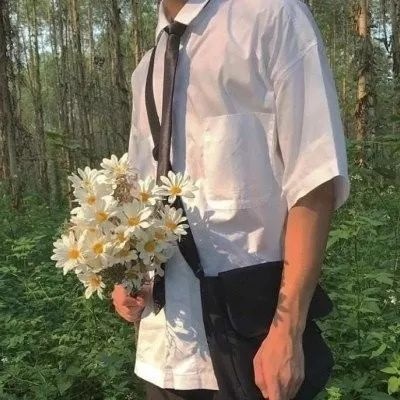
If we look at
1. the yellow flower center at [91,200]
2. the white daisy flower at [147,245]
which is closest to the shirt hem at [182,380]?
the white daisy flower at [147,245]

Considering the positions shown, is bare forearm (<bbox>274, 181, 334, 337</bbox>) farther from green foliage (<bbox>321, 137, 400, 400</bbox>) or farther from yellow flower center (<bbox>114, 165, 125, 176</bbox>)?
green foliage (<bbox>321, 137, 400, 400</bbox>)

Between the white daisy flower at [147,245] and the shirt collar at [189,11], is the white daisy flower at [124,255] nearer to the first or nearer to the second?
the white daisy flower at [147,245]

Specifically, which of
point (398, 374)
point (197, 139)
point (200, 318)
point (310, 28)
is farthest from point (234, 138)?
point (398, 374)

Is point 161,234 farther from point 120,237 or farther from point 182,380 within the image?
point 182,380

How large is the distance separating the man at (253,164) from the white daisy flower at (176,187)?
4 centimetres

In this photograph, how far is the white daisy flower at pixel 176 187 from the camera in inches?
43.0

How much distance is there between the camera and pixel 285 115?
3.42 feet

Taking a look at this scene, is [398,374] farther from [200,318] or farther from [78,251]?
[78,251]

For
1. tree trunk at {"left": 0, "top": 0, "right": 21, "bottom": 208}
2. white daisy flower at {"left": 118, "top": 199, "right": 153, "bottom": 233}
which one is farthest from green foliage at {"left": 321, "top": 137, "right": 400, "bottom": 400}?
tree trunk at {"left": 0, "top": 0, "right": 21, "bottom": 208}

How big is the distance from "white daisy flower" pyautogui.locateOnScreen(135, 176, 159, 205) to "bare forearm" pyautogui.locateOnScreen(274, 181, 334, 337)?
0.25m

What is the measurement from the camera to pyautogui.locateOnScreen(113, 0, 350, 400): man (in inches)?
40.4

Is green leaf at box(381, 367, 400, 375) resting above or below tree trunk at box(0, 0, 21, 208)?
below

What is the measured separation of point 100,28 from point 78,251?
30518 millimetres

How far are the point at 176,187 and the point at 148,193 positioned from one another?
0.06 m
